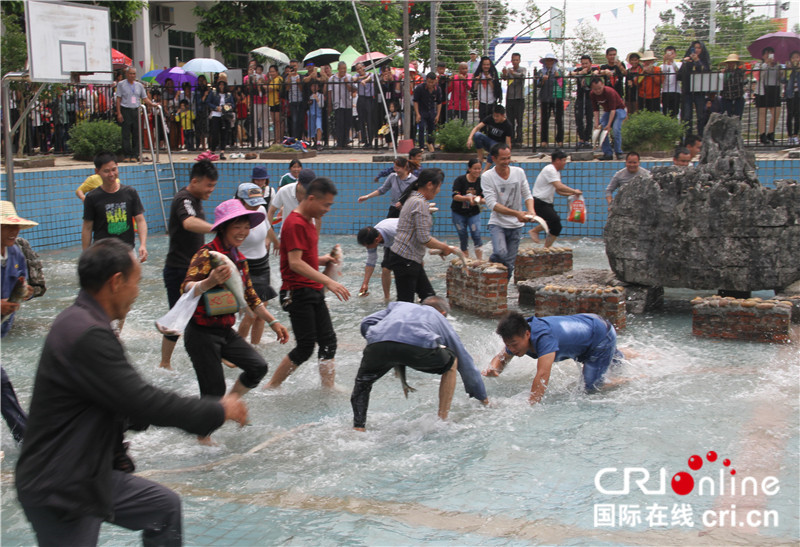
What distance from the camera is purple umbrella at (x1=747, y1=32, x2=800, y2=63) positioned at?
17.4 m

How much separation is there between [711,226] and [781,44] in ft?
37.3

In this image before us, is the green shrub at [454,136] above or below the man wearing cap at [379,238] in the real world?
above

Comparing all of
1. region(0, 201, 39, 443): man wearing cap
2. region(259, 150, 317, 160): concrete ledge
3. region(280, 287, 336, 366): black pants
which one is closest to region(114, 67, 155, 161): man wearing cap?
region(259, 150, 317, 160): concrete ledge

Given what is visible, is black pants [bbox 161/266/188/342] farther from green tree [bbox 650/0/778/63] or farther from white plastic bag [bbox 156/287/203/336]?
green tree [bbox 650/0/778/63]

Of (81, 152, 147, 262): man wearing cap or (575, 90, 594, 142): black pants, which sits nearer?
(81, 152, 147, 262): man wearing cap

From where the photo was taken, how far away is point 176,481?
484 cm

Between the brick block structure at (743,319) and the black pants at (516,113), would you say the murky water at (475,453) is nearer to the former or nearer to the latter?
the brick block structure at (743,319)

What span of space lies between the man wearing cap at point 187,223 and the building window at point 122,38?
22246mm

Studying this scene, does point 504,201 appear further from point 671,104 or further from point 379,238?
point 671,104

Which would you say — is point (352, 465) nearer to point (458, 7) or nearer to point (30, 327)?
point (30, 327)

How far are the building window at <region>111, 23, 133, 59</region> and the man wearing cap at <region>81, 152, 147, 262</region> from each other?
2097 cm

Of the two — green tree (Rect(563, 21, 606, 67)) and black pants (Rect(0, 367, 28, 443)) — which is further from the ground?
green tree (Rect(563, 21, 606, 67))

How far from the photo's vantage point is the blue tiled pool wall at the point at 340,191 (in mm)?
13141

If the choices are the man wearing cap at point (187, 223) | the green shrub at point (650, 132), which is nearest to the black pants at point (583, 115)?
the green shrub at point (650, 132)
